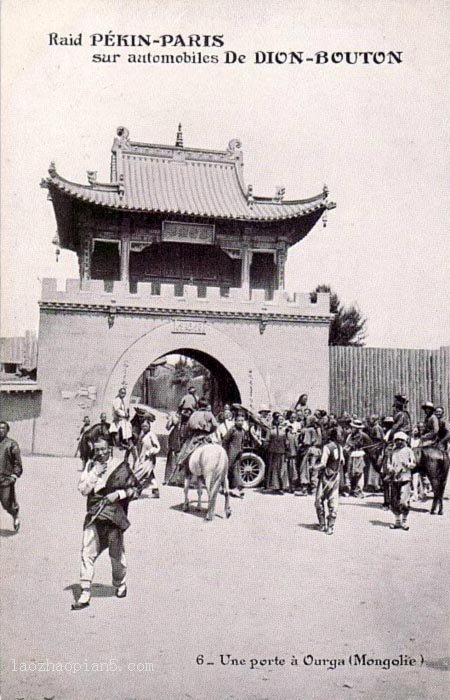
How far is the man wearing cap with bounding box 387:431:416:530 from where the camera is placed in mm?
6883

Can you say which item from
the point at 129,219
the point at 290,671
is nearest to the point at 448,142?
the point at 290,671

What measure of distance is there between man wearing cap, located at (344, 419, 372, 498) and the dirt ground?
2.13 metres

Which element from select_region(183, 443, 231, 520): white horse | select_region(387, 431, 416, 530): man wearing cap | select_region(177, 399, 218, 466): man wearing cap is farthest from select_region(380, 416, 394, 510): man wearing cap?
select_region(177, 399, 218, 466): man wearing cap

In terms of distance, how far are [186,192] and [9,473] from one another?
715cm

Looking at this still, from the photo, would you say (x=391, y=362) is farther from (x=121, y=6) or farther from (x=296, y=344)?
(x=121, y=6)

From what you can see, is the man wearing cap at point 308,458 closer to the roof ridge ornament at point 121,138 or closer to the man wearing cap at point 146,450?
the man wearing cap at point 146,450

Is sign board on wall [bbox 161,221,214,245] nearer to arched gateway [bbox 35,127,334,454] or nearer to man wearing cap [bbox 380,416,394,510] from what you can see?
arched gateway [bbox 35,127,334,454]

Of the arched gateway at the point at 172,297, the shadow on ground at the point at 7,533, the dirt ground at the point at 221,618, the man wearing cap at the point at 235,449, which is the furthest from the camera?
the arched gateway at the point at 172,297

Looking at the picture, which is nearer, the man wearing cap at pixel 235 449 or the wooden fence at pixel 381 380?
the man wearing cap at pixel 235 449

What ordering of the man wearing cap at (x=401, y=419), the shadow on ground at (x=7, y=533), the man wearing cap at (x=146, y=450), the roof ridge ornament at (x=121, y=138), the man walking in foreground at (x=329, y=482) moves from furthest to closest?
the man wearing cap at (x=401, y=419), the man wearing cap at (x=146, y=450), the roof ridge ornament at (x=121, y=138), the man walking in foreground at (x=329, y=482), the shadow on ground at (x=7, y=533)

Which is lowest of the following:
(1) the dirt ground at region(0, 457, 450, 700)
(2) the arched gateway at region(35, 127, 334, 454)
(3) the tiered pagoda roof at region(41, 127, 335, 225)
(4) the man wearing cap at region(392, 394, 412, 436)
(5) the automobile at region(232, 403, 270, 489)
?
(1) the dirt ground at region(0, 457, 450, 700)

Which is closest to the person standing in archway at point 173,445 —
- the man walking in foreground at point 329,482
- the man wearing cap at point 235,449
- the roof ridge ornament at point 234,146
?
the man wearing cap at point 235,449

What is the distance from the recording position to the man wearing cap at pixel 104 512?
5.33 metres

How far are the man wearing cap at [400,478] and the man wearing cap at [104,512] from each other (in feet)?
9.87
